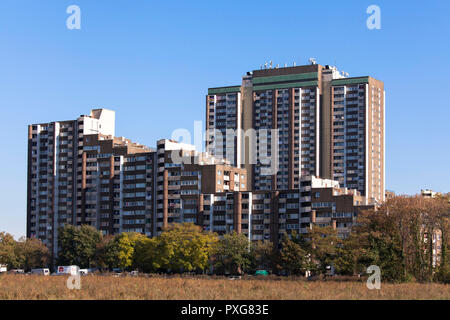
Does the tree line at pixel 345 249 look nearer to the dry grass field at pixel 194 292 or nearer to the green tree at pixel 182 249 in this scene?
the green tree at pixel 182 249

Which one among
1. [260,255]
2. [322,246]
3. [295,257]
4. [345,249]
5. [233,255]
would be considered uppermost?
[322,246]

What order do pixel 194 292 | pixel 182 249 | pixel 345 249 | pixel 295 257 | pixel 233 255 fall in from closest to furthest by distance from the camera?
1. pixel 194 292
2. pixel 345 249
3. pixel 295 257
4. pixel 233 255
5. pixel 182 249

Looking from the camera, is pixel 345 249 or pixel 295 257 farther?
pixel 295 257

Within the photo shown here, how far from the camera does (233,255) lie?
192000mm

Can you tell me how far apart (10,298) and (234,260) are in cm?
10554

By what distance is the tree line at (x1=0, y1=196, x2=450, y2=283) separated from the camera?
138 meters

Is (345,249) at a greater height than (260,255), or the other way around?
(345,249)

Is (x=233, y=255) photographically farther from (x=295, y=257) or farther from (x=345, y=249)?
(x=345, y=249)

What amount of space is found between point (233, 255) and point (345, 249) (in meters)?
32.4

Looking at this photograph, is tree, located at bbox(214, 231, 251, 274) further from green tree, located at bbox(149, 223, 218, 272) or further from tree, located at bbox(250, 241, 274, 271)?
green tree, located at bbox(149, 223, 218, 272)

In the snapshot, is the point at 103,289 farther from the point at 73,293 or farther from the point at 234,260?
the point at 234,260

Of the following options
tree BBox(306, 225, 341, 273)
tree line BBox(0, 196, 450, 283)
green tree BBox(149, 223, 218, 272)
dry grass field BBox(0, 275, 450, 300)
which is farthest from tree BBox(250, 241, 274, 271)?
dry grass field BBox(0, 275, 450, 300)

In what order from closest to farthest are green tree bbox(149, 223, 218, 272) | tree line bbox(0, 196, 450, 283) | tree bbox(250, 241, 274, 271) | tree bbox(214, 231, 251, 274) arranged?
tree line bbox(0, 196, 450, 283) < green tree bbox(149, 223, 218, 272) < tree bbox(214, 231, 251, 274) < tree bbox(250, 241, 274, 271)

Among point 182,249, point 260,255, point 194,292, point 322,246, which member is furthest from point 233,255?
point 194,292
